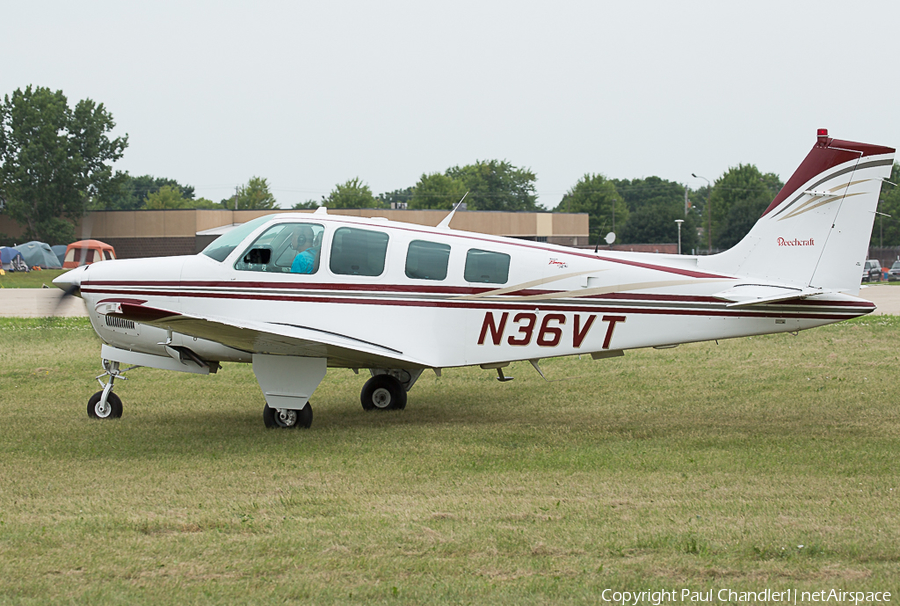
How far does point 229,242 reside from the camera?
960 cm

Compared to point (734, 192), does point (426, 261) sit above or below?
below

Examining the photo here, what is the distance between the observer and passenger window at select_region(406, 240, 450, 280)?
9430 millimetres

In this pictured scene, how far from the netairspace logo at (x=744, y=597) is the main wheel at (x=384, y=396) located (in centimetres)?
648

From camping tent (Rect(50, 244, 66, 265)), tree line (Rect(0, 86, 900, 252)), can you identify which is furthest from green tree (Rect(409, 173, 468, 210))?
camping tent (Rect(50, 244, 66, 265))

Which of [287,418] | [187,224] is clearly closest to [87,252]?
[187,224]

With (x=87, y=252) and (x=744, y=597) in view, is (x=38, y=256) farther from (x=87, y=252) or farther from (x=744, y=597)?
(x=744, y=597)

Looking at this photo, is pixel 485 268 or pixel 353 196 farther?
pixel 353 196

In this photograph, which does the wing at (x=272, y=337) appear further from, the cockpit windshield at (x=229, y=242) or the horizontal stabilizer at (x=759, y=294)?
the horizontal stabilizer at (x=759, y=294)

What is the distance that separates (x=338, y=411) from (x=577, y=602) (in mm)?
6722

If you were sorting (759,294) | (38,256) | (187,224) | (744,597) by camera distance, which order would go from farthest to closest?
(38,256) < (187,224) < (759,294) < (744,597)

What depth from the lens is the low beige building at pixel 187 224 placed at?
55312mm

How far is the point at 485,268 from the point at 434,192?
310 feet

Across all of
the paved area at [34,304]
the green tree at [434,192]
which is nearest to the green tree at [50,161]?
the paved area at [34,304]

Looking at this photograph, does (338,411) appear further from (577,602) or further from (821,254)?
(577,602)
